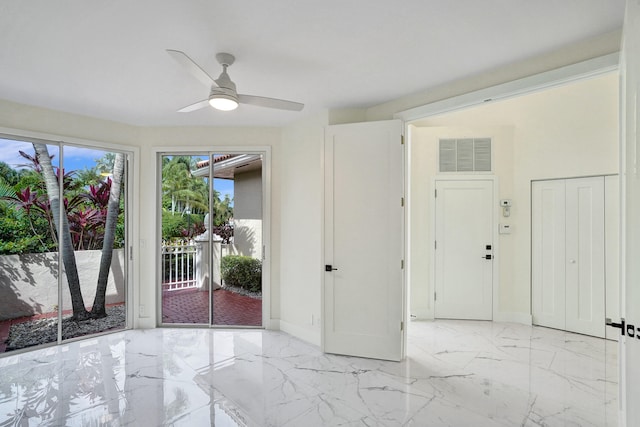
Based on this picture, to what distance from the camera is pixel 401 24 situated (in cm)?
214

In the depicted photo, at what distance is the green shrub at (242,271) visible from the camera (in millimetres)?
4523

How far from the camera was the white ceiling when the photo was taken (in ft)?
6.47

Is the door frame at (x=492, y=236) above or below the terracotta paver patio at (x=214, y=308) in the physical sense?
above

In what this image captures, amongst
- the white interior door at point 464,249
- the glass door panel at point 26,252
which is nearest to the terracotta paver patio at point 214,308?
the glass door panel at point 26,252

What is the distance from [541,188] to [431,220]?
4.85 feet

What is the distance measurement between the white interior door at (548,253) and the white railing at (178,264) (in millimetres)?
4591

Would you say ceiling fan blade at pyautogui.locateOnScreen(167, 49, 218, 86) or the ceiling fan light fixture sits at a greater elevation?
ceiling fan blade at pyautogui.locateOnScreen(167, 49, 218, 86)

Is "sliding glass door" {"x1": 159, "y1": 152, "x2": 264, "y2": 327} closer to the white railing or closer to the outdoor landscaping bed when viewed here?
the white railing

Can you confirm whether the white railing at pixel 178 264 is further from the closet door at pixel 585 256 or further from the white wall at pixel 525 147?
the closet door at pixel 585 256

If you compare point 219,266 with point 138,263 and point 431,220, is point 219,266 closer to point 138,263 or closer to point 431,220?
point 138,263

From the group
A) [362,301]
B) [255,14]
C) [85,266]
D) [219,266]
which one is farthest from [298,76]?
[85,266]

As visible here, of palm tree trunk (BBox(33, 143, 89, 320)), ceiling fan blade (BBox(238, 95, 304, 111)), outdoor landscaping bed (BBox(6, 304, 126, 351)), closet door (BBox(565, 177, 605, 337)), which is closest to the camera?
ceiling fan blade (BBox(238, 95, 304, 111))

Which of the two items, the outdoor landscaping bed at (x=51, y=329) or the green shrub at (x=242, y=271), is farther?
the green shrub at (x=242, y=271)

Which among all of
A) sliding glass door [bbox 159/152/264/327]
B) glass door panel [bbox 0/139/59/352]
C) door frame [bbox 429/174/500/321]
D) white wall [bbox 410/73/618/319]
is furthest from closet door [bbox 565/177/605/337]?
glass door panel [bbox 0/139/59/352]
